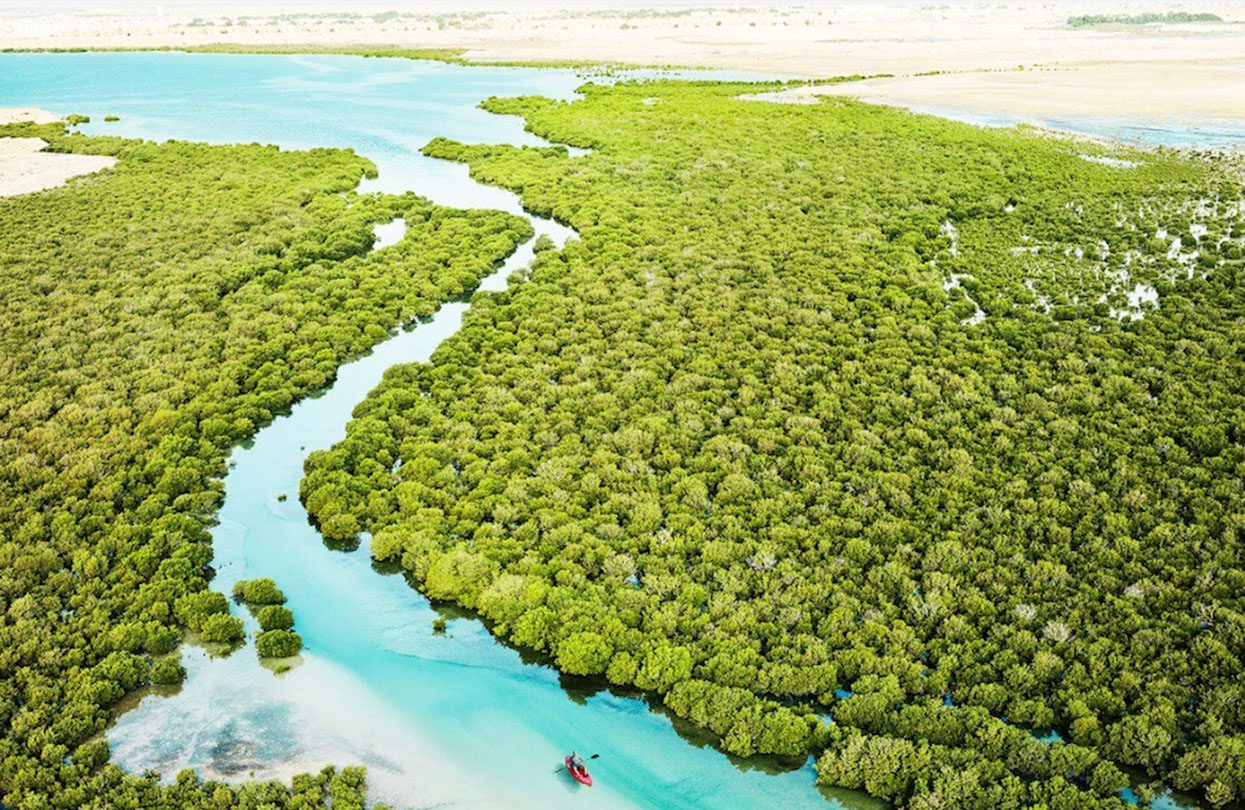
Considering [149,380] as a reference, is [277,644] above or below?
below

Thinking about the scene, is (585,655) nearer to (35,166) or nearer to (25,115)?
(35,166)

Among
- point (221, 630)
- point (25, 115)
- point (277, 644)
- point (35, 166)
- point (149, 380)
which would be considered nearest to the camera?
point (277, 644)

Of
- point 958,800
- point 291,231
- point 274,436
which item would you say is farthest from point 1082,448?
point 291,231

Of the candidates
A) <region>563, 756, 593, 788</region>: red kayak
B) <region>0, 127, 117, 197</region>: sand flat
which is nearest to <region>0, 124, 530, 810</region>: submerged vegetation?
<region>0, 127, 117, 197</region>: sand flat

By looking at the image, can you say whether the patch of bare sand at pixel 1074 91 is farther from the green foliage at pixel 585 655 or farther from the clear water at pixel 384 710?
the green foliage at pixel 585 655

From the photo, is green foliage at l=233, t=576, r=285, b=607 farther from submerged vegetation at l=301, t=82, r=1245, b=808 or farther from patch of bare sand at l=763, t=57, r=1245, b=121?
patch of bare sand at l=763, t=57, r=1245, b=121

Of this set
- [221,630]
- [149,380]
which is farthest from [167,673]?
[149,380]

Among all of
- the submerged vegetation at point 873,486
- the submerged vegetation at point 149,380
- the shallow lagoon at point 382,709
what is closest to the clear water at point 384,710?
the shallow lagoon at point 382,709

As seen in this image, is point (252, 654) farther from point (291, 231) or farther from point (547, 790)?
point (291, 231)
